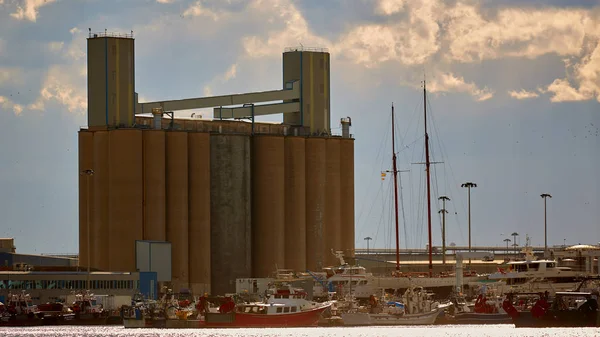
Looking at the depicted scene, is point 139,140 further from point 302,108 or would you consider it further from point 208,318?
point 208,318

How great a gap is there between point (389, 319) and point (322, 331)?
7381 millimetres

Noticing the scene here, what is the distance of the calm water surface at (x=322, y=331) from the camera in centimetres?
12509

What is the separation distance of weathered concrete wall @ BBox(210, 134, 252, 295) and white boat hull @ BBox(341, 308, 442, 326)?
44481 millimetres

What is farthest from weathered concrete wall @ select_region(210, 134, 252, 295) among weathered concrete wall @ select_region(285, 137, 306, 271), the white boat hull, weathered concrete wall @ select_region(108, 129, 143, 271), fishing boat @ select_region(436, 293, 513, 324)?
the white boat hull

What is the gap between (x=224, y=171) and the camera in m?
175

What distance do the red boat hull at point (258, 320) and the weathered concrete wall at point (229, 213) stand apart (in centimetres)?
4493

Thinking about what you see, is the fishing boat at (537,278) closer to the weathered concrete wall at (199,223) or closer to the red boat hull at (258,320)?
the red boat hull at (258,320)

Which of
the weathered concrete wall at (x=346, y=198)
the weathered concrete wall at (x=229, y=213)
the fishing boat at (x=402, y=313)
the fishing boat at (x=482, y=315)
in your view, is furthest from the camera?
the weathered concrete wall at (x=346, y=198)

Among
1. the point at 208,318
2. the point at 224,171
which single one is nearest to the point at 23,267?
the point at 224,171

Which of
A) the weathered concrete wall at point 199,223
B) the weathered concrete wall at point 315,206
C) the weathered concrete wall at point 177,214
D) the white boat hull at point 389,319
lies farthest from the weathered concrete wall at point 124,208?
the white boat hull at point 389,319

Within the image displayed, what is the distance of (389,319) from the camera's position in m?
129

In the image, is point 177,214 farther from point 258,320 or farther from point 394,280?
point 258,320

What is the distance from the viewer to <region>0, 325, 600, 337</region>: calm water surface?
125 m

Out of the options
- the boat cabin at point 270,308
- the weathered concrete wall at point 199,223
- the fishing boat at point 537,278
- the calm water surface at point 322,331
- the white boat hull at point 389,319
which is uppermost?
the weathered concrete wall at point 199,223
